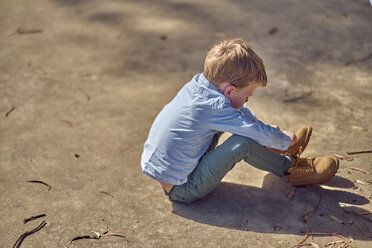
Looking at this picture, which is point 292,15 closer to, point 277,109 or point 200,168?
point 277,109

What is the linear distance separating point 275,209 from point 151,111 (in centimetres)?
158

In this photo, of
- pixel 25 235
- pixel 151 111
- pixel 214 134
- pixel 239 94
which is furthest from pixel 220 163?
pixel 151 111

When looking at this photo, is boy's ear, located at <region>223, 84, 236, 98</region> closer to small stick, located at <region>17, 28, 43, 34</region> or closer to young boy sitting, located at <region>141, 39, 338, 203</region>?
young boy sitting, located at <region>141, 39, 338, 203</region>

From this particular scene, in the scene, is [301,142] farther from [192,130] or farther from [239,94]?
[192,130]

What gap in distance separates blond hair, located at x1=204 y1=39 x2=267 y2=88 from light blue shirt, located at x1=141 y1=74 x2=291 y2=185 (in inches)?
3.1

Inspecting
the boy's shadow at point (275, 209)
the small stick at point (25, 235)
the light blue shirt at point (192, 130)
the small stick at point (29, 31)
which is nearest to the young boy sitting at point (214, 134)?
the light blue shirt at point (192, 130)

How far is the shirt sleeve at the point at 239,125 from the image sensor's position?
2381 millimetres

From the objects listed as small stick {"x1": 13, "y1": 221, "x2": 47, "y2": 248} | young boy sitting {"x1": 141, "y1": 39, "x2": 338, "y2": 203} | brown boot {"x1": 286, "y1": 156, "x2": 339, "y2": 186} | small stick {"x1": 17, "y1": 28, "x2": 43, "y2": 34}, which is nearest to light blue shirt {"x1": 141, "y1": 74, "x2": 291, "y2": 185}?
young boy sitting {"x1": 141, "y1": 39, "x2": 338, "y2": 203}

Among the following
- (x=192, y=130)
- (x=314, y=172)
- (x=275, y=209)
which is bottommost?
(x=275, y=209)

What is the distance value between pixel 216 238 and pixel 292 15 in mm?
3760

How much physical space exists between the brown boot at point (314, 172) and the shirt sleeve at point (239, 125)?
0.36 m

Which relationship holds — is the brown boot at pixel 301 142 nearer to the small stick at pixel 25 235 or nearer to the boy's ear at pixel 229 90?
the boy's ear at pixel 229 90

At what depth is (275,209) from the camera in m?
2.60

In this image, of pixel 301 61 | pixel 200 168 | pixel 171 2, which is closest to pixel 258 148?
pixel 200 168
